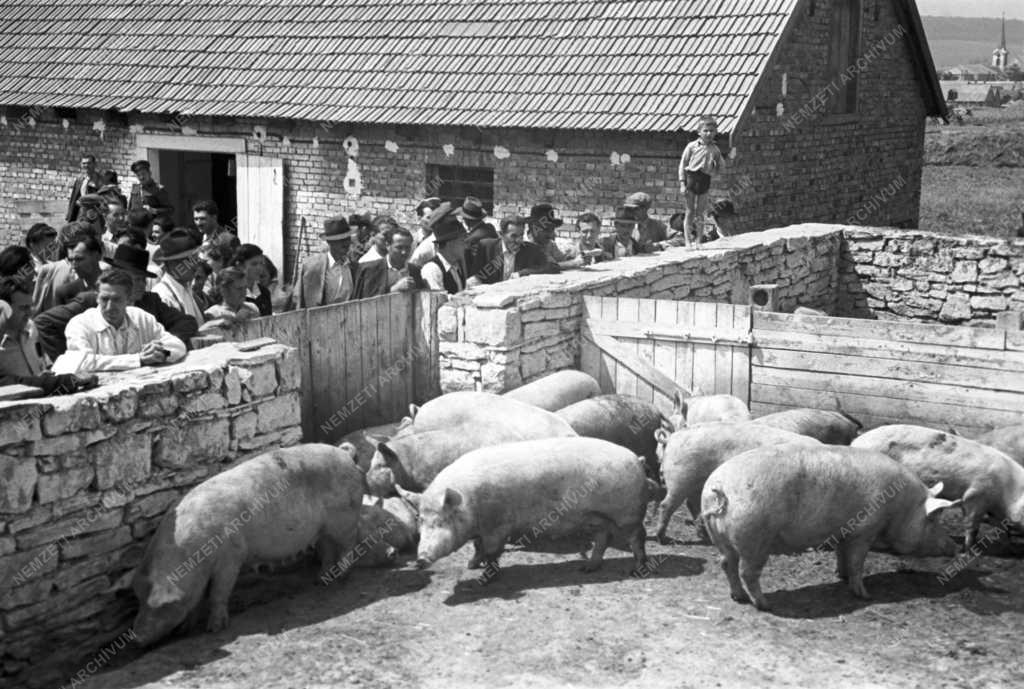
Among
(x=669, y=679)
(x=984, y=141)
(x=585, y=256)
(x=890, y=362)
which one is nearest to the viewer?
(x=669, y=679)

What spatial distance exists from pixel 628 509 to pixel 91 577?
10.6 ft

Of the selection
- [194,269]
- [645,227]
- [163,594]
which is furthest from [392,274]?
[163,594]

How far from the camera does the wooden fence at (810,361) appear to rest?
10.2 meters

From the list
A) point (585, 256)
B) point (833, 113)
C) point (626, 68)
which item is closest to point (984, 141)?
point (833, 113)

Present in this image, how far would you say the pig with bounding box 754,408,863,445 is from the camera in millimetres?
9844

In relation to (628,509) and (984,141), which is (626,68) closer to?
(628,509)

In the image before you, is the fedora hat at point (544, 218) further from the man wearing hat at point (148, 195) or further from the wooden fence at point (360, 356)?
the man wearing hat at point (148, 195)

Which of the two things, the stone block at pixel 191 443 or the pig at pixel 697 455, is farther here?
the pig at pixel 697 455

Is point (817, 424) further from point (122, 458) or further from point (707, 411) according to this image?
point (122, 458)

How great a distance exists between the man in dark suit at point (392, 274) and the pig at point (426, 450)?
1.99 m

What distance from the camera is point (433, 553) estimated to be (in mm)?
7707

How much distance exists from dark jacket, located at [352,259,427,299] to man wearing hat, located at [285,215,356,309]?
94 millimetres

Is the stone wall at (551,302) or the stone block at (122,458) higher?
the stone wall at (551,302)

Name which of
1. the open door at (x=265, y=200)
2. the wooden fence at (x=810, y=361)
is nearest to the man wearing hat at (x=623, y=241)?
the wooden fence at (x=810, y=361)
